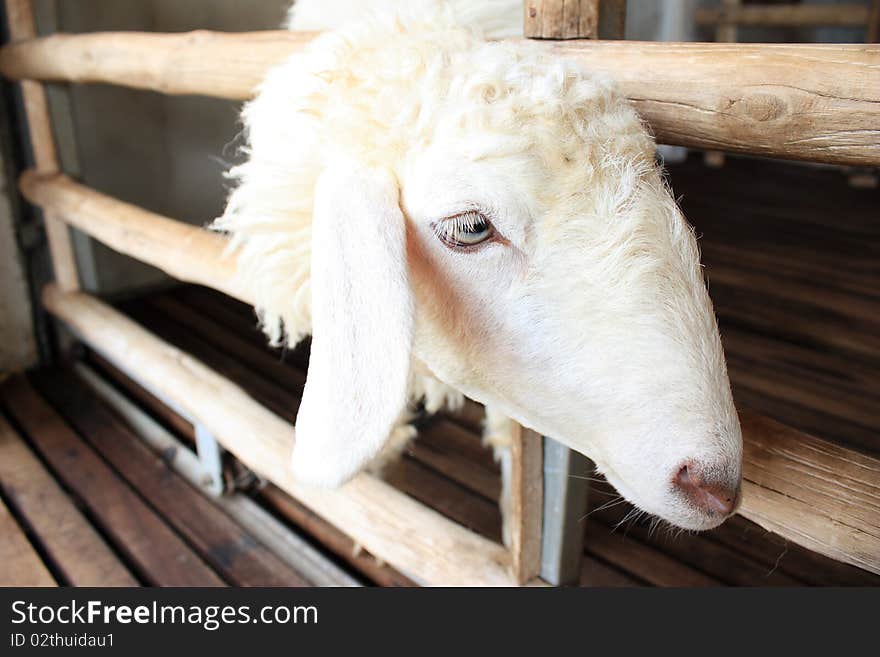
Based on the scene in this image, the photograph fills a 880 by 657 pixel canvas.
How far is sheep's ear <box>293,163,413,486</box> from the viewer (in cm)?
84

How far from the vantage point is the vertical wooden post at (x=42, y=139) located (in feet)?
8.95

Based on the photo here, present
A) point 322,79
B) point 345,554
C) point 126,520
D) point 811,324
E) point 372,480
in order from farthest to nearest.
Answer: point 811,324 < point 126,520 < point 345,554 < point 372,480 < point 322,79

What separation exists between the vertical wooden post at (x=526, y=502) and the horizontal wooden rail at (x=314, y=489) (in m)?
0.05

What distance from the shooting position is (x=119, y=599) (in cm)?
155

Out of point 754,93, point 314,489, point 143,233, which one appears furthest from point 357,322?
point 143,233

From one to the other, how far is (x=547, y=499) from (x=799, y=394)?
5.10 feet

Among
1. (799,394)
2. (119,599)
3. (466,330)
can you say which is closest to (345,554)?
(119,599)

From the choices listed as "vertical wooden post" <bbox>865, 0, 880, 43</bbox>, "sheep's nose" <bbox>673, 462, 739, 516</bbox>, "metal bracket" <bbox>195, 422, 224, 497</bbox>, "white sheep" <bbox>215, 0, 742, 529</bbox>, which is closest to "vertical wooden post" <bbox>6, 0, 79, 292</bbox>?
"metal bracket" <bbox>195, 422, 224, 497</bbox>

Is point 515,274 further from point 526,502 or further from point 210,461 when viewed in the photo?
point 210,461

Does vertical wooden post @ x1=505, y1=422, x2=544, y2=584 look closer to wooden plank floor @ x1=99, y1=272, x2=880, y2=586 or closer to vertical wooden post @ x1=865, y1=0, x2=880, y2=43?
wooden plank floor @ x1=99, y1=272, x2=880, y2=586

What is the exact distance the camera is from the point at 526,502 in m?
1.38

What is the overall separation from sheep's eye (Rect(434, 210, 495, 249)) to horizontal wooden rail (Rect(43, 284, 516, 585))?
33.4 inches

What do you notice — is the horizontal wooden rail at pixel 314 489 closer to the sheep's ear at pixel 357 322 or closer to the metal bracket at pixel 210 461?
the metal bracket at pixel 210 461

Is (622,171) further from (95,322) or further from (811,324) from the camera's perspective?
(811,324)
